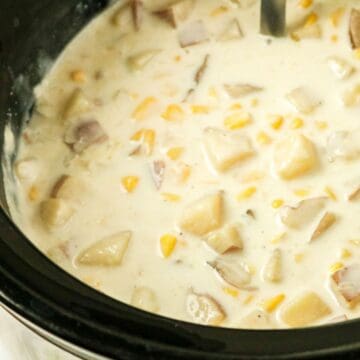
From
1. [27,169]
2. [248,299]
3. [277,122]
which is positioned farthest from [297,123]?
[27,169]

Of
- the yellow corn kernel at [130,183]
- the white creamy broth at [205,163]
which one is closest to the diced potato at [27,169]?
the white creamy broth at [205,163]

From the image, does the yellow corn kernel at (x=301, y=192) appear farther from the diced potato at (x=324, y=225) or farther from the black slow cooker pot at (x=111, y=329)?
the black slow cooker pot at (x=111, y=329)

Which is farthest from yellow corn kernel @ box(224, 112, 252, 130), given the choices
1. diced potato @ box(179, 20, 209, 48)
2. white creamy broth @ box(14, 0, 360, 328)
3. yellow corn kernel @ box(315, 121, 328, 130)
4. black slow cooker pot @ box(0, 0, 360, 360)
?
black slow cooker pot @ box(0, 0, 360, 360)

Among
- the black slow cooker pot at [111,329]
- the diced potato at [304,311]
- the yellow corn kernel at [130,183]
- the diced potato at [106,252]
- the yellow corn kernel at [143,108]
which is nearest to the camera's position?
the black slow cooker pot at [111,329]

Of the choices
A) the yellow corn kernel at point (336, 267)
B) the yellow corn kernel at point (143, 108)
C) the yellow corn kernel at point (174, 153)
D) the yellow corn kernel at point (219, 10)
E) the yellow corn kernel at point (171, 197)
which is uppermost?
the yellow corn kernel at point (143, 108)

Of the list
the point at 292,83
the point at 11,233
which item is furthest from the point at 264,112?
the point at 11,233

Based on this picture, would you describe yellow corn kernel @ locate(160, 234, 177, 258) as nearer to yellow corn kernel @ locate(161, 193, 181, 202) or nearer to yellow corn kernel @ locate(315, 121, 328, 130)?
yellow corn kernel @ locate(161, 193, 181, 202)
